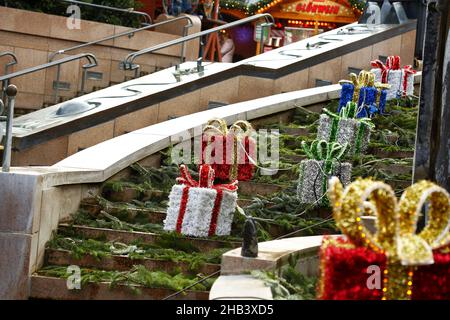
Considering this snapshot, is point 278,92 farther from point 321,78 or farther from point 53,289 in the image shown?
point 53,289

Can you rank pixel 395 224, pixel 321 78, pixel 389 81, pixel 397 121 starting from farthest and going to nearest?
1. pixel 321 78
2. pixel 389 81
3. pixel 397 121
4. pixel 395 224

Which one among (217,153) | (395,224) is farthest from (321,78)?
(395,224)

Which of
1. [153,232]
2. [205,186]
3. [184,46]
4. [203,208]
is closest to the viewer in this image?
[203,208]

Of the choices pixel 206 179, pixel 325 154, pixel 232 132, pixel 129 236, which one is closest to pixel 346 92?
pixel 232 132

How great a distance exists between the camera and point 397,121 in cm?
1673

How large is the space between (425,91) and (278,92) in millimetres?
9951

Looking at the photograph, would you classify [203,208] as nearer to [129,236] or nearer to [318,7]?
[129,236]

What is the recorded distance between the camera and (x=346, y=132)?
14.5m

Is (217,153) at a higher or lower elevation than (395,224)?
lower

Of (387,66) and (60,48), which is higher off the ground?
(387,66)

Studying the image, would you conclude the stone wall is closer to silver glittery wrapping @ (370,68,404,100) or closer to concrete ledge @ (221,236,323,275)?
silver glittery wrapping @ (370,68,404,100)

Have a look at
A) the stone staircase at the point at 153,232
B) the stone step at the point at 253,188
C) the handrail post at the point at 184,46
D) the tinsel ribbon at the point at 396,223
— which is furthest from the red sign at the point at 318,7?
the tinsel ribbon at the point at 396,223

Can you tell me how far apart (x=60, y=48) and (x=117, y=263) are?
11420 millimetres

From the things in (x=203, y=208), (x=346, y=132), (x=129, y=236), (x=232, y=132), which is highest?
(x=232, y=132)
